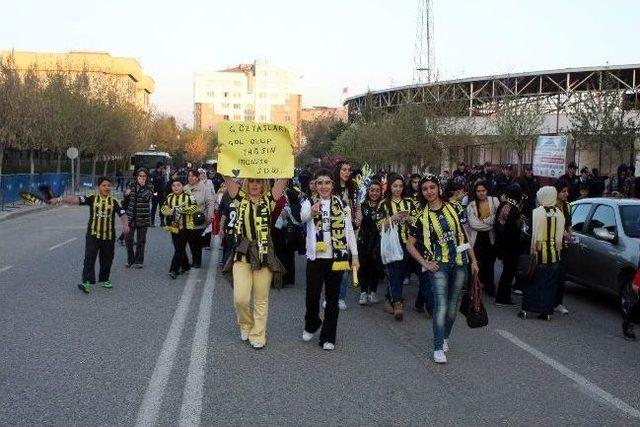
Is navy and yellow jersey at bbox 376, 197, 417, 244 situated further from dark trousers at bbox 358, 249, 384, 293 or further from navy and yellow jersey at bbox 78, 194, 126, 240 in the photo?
navy and yellow jersey at bbox 78, 194, 126, 240

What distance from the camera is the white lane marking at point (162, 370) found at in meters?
5.40

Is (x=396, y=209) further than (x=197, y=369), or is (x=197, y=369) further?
(x=396, y=209)

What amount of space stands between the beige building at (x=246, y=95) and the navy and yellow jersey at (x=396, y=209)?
6459 inches

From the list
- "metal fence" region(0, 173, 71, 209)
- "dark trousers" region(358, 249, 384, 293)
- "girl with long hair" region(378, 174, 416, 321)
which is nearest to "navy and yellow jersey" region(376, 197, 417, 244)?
"girl with long hair" region(378, 174, 416, 321)

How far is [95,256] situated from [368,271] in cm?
389

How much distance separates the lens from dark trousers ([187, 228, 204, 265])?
12.7 meters

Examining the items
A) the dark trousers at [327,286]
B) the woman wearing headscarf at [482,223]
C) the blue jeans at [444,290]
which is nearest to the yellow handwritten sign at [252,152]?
the dark trousers at [327,286]

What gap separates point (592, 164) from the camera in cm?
3684

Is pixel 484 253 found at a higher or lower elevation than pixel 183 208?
lower

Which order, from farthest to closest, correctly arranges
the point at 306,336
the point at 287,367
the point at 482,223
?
the point at 482,223, the point at 306,336, the point at 287,367

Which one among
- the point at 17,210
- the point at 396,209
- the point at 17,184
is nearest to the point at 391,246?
the point at 396,209

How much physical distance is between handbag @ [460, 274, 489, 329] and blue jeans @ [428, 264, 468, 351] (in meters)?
0.18

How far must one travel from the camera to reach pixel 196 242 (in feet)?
42.9

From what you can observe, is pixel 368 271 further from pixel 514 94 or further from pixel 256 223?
pixel 514 94
